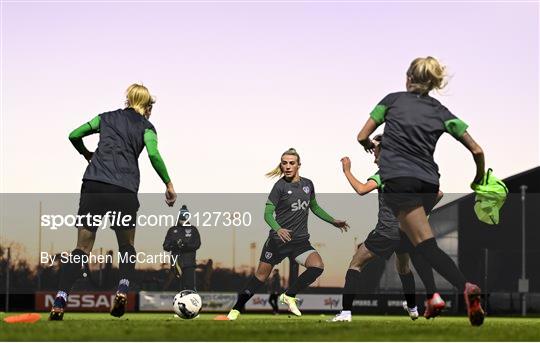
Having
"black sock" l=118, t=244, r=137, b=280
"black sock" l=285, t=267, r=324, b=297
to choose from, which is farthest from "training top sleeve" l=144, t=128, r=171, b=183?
"black sock" l=285, t=267, r=324, b=297

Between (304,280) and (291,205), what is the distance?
3.33 feet

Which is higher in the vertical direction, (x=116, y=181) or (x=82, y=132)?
(x=82, y=132)

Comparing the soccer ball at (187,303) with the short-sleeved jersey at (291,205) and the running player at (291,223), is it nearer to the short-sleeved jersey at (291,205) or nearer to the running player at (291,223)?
the running player at (291,223)

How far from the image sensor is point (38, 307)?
117 feet

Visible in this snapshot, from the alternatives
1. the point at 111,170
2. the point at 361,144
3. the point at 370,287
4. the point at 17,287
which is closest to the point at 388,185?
the point at 361,144

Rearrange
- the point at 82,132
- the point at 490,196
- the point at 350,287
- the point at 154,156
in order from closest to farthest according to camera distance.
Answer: the point at 490,196, the point at 154,156, the point at 82,132, the point at 350,287

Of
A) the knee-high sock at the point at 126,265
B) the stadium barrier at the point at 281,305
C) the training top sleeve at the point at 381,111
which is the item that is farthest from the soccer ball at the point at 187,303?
the stadium barrier at the point at 281,305

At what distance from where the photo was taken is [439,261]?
9.07m

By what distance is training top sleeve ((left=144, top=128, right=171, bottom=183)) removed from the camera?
1024cm

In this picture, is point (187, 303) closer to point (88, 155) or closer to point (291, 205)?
point (88, 155)

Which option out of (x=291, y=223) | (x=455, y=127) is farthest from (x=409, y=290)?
(x=455, y=127)

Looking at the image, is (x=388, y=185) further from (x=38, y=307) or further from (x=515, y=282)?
(x=515, y=282)

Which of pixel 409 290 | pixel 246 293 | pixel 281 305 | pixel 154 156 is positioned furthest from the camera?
pixel 281 305

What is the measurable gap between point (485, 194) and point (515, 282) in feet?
132
